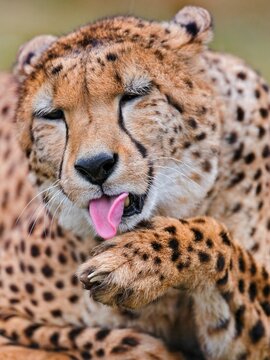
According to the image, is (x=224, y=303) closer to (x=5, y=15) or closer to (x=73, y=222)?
(x=73, y=222)

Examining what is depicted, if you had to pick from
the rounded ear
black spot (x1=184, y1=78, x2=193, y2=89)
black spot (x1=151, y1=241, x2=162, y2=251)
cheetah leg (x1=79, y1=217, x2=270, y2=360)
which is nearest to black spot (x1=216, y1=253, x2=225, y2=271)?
cheetah leg (x1=79, y1=217, x2=270, y2=360)

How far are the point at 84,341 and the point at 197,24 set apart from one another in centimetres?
117

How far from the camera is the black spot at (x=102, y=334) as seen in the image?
4602 millimetres

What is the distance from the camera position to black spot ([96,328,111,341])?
460 centimetres

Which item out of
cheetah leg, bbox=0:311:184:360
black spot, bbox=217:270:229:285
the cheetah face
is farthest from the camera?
cheetah leg, bbox=0:311:184:360

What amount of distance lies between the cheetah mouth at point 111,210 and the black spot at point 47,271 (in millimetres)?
766

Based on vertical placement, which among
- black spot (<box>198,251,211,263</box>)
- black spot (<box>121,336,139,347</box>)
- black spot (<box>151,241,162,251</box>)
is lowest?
black spot (<box>121,336,139,347</box>)

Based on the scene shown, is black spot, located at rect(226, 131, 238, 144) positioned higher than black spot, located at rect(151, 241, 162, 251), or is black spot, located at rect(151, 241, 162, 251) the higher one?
black spot, located at rect(226, 131, 238, 144)

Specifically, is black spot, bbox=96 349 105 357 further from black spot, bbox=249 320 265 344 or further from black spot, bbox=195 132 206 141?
black spot, bbox=195 132 206 141

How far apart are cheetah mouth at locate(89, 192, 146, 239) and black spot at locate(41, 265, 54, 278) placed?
2.51 feet

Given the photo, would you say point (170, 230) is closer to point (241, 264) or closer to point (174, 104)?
point (241, 264)

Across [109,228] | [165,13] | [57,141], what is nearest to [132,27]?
[57,141]

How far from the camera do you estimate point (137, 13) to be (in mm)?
10805

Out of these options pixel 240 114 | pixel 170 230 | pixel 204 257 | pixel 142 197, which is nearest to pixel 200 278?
pixel 204 257
